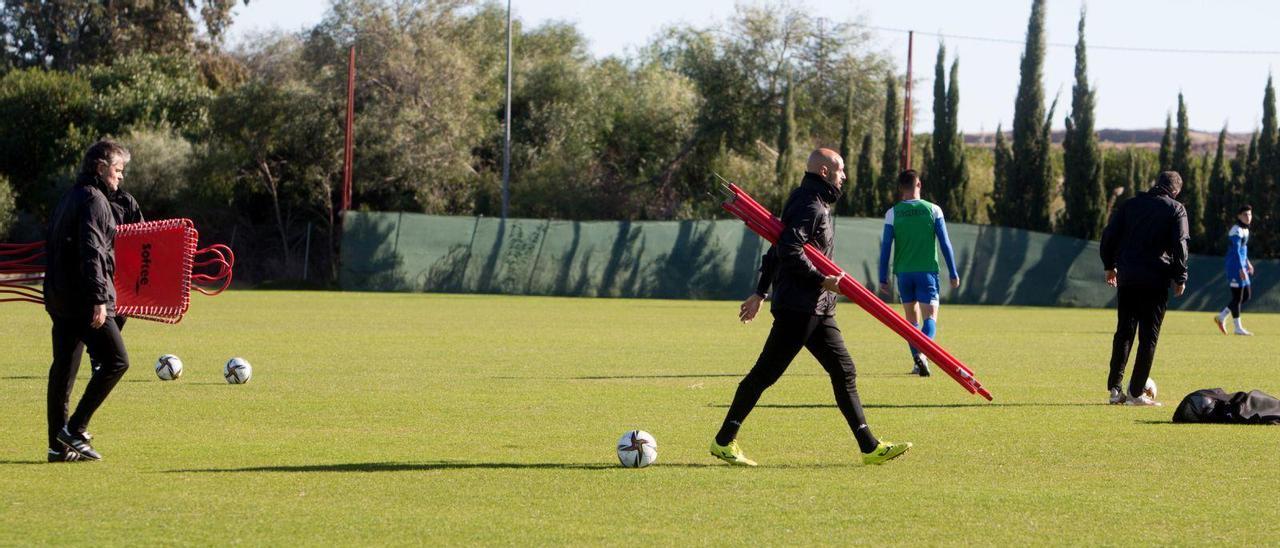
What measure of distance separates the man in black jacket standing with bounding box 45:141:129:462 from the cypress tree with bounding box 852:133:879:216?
44.1 metres

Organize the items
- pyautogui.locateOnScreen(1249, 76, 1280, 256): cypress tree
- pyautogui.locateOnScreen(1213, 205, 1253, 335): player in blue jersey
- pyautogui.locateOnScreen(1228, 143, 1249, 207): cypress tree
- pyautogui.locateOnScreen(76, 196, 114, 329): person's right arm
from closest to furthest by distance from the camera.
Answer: pyautogui.locateOnScreen(76, 196, 114, 329): person's right arm
pyautogui.locateOnScreen(1213, 205, 1253, 335): player in blue jersey
pyautogui.locateOnScreen(1249, 76, 1280, 256): cypress tree
pyautogui.locateOnScreen(1228, 143, 1249, 207): cypress tree

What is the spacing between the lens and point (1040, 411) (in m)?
12.2

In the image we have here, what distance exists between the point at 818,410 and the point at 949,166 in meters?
39.3

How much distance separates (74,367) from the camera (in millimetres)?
9016

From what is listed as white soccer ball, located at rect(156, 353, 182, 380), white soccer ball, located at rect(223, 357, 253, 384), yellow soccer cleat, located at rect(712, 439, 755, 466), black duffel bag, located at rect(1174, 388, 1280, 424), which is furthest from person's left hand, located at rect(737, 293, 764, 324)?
white soccer ball, located at rect(156, 353, 182, 380)

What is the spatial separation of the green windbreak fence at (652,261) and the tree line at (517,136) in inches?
286

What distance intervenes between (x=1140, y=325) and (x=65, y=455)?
8225 mm

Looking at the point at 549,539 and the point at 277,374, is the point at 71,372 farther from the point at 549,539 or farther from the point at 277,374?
the point at 277,374

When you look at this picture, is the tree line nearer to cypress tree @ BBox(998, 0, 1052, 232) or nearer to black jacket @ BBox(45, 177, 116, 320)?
cypress tree @ BBox(998, 0, 1052, 232)

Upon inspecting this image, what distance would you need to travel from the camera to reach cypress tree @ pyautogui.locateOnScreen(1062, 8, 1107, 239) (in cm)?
4772

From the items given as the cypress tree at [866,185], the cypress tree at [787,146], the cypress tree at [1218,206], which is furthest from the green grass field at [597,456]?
the cypress tree at [866,185]

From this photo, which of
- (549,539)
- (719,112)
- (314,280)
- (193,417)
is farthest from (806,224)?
(719,112)

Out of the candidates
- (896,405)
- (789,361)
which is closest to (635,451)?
(789,361)

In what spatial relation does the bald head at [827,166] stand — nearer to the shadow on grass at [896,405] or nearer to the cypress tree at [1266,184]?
the shadow on grass at [896,405]
